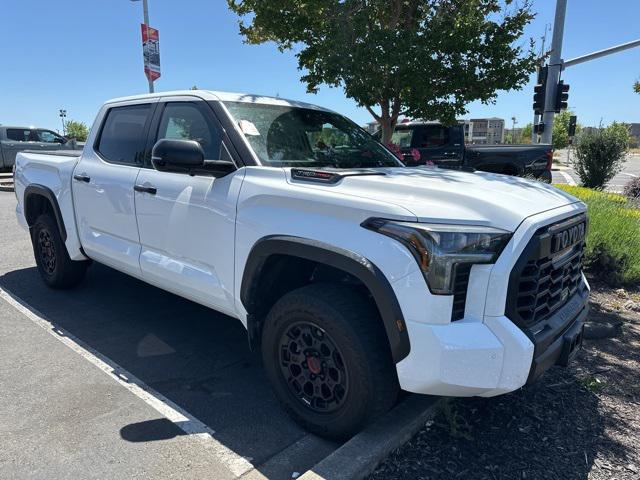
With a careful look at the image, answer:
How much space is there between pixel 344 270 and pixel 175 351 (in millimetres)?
2028

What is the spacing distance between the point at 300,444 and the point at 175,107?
2.46 metres

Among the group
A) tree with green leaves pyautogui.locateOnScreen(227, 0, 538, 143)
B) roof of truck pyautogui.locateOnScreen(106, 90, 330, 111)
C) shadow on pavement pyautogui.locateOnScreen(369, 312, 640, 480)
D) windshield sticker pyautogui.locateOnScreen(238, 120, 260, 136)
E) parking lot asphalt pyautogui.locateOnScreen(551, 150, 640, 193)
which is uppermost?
tree with green leaves pyautogui.locateOnScreen(227, 0, 538, 143)

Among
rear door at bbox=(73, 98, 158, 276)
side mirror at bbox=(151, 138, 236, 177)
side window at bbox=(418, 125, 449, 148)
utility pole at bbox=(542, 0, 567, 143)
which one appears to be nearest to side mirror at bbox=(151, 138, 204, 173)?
side mirror at bbox=(151, 138, 236, 177)

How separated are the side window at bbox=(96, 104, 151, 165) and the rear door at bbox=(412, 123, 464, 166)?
795cm

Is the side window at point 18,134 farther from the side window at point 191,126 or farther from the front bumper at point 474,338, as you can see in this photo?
the front bumper at point 474,338

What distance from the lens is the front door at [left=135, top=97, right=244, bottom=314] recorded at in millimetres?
2969

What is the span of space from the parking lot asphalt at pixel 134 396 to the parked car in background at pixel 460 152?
7.84 m

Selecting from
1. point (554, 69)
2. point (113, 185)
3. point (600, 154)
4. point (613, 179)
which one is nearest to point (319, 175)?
point (113, 185)

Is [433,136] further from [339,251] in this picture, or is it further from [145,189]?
[339,251]

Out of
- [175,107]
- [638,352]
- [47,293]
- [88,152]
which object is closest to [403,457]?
[638,352]

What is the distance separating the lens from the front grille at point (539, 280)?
7.09 feet

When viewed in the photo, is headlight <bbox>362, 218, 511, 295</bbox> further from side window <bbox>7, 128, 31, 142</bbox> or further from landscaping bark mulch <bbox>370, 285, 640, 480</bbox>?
side window <bbox>7, 128, 31, 142</bbox>

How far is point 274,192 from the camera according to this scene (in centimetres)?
270

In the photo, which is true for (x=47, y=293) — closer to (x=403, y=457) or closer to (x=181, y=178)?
(x=181, y=178)
